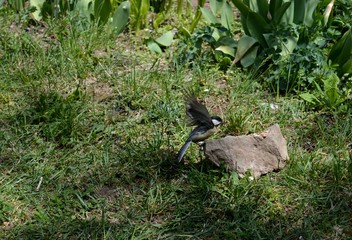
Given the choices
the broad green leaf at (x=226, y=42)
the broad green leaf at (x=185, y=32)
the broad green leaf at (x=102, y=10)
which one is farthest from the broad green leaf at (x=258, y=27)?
the broad green leaf at (x=102, y=10)

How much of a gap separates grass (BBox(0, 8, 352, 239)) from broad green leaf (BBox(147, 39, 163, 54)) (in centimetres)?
9

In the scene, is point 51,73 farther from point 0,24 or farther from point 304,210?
point 304,210

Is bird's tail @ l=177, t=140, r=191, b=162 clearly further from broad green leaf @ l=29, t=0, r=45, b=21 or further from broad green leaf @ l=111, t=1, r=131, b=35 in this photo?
broad green leaf @ l=29, t=0, r=45, b=21

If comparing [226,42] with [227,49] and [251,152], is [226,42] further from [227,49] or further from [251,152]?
[251,152]

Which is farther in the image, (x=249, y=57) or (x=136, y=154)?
(x=249, y=57)

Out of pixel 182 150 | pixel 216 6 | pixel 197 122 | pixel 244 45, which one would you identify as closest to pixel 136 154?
pixel 182 150

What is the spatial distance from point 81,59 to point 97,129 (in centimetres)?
81

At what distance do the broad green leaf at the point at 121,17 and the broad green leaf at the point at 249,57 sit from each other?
41.9 inches

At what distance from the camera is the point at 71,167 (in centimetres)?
406

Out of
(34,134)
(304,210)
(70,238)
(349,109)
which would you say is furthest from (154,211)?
(349,109)

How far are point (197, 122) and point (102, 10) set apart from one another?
184 centimetres

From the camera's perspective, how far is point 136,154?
13.5 ft

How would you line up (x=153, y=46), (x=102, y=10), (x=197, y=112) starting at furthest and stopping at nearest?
(x=102, y=10), (x=153, y=46), (x=197, y=112)

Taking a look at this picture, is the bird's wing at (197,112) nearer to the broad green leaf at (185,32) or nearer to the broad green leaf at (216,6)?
the broad green leaf at (185,32)
